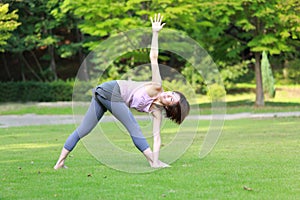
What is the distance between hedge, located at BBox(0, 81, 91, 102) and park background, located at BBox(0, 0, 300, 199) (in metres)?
0.05

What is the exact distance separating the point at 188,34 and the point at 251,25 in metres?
4.12

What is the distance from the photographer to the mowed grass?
7.32 metres

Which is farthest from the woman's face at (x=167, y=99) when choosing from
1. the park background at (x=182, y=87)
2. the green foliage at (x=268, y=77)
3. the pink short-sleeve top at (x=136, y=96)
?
the green foliage at (x=268, y=77)

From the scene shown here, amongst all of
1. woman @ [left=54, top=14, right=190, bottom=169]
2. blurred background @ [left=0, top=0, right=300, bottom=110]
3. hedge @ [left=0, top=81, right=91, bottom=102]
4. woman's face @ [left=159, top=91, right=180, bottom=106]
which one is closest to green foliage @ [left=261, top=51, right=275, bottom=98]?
blurred background @ [left=0, top=0, right=300, bottom=110]

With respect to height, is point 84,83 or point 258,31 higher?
point 84,83

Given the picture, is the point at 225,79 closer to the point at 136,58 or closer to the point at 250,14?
the point at 250,14

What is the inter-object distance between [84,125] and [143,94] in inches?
44.8

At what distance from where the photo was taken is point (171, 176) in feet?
28.1

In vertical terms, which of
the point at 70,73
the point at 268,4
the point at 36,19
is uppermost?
the point at 268,4

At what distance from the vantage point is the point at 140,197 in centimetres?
704

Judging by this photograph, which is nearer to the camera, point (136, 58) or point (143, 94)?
point (143, 94)

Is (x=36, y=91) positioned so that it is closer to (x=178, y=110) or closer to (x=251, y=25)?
(x=251, y=25)

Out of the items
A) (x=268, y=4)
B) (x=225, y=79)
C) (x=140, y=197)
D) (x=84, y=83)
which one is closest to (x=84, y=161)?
(x=84, y=83)

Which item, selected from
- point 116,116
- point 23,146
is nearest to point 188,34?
point 23,146
